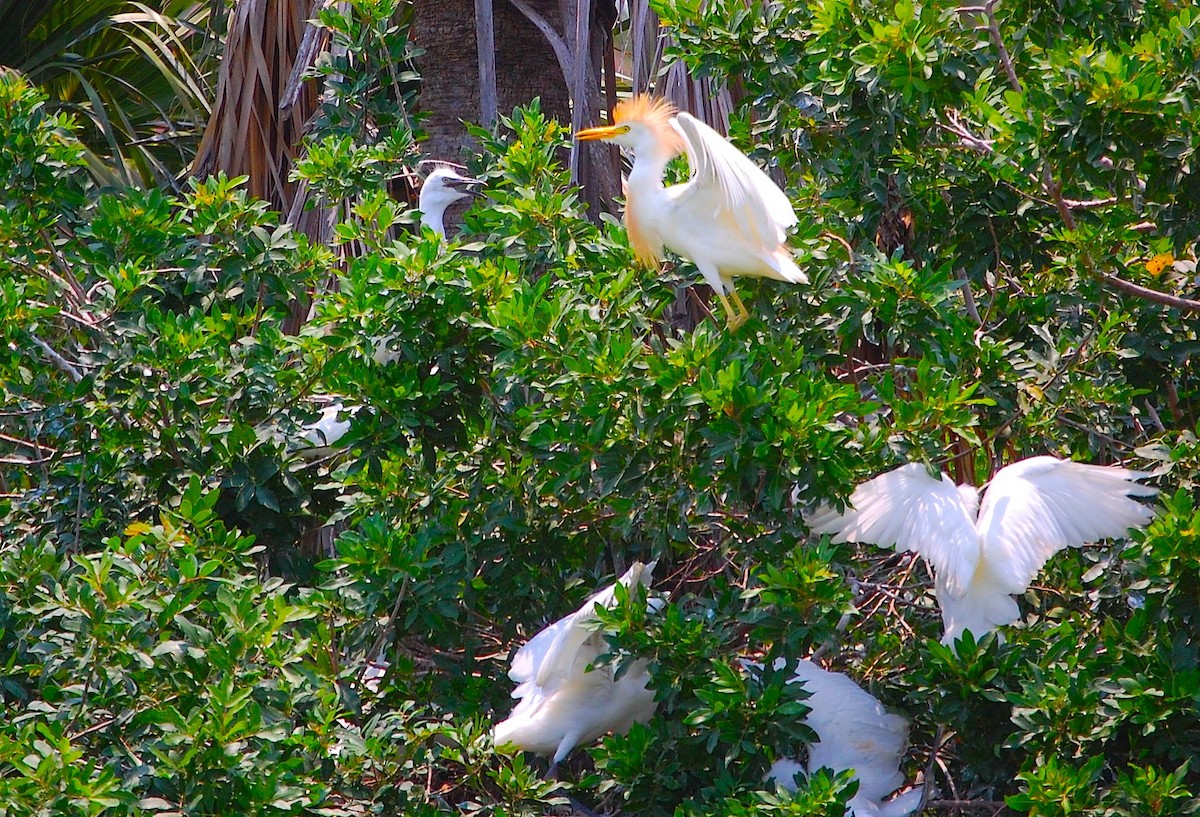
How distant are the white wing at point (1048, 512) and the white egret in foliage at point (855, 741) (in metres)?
0.35

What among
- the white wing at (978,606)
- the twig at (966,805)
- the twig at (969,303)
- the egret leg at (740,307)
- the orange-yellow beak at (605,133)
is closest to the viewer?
the twig at (966,805)

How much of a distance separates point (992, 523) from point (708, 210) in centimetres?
90

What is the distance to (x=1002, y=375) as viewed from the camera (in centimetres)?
274

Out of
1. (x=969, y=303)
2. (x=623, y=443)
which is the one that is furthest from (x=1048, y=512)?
(x=623, y=443)

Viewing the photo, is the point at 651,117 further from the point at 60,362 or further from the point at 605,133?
the point at 60,362

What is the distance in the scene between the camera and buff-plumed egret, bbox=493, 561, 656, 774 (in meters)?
2.71

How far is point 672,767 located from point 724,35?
158 centimetres

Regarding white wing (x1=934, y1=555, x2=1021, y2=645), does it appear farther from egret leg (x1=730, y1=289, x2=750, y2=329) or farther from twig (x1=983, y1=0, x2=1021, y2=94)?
twig (x1=983, y1=0, x2=1021, y2=94)

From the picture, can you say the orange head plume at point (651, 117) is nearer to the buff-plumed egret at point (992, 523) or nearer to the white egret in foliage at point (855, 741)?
the buff-plumed egret at point (992, 523)

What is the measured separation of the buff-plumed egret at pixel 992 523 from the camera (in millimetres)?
2641

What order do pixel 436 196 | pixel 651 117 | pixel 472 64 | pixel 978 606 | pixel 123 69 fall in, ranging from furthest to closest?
pixel 123 69 < pixel 472 64 < pixel 436 196 < pixel 651 117 < pixel 978 606

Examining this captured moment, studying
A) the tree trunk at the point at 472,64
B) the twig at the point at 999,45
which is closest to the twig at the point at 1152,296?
the twig at the point at 999,45

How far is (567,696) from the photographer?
290 cm

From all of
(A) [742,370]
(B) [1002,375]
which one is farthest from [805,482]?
(B) [1002,375]
